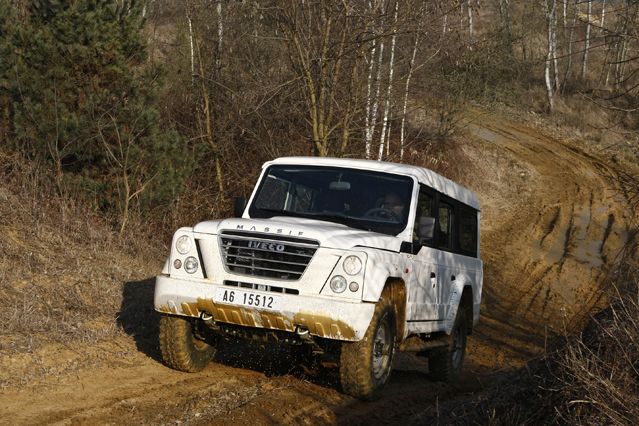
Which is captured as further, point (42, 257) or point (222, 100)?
point (222, 100)

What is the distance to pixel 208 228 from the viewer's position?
7.54m

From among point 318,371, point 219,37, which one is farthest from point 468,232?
point 219,37

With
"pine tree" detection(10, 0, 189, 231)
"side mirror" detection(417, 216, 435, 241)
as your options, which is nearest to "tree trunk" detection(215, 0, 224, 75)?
"pine tree" detection(10, 0, 189, 231)

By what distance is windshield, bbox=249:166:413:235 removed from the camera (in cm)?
831

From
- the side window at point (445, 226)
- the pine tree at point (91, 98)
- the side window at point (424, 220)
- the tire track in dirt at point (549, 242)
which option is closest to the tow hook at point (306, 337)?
the side window at point (424, 220)

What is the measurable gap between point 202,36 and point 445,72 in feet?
40.9

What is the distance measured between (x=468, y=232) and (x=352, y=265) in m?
3.84

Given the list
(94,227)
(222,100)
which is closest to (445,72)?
(222,100)

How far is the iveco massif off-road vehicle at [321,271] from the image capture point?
7.09 metres

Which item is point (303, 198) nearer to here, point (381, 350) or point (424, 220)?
point (424, 220)

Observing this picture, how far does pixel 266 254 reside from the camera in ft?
24.0

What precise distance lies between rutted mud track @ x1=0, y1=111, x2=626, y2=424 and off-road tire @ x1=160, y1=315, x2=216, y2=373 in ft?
0.39

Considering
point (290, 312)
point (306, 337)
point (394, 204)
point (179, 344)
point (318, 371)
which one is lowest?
point (318, 371)

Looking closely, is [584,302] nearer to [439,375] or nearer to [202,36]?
[439,375]
